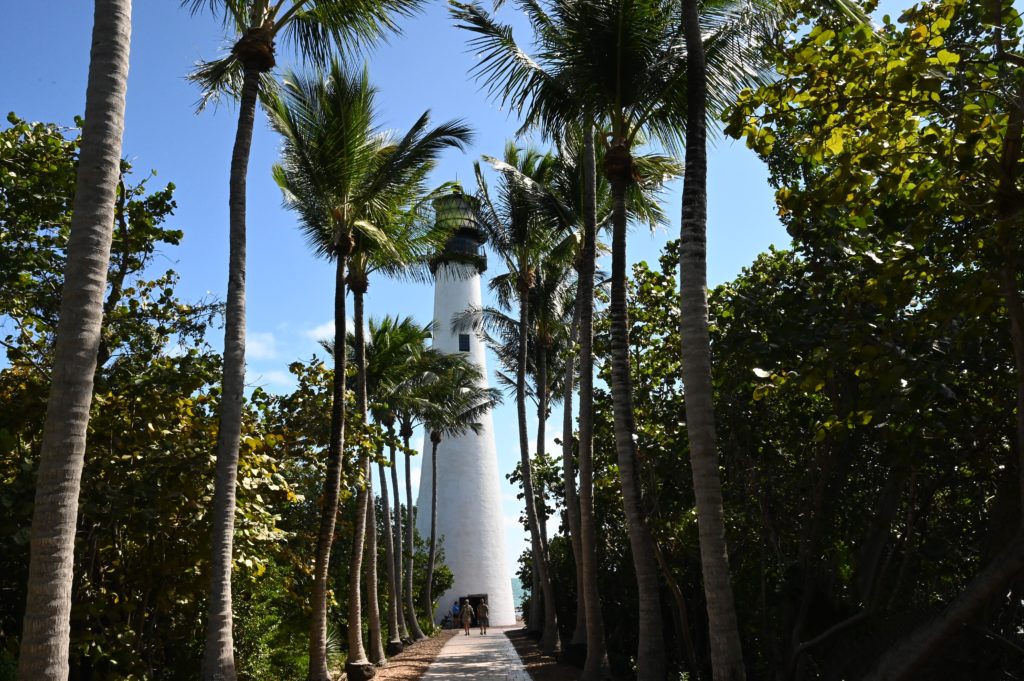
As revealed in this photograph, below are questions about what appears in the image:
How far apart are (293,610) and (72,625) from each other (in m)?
11.4

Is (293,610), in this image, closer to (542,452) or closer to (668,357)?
(542,452)

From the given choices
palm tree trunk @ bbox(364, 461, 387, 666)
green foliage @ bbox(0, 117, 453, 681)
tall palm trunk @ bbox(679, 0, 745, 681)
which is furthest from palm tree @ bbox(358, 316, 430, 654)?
tall palm trunk @ bbox(679, 0, 745, 681)

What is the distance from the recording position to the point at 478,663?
18.3m

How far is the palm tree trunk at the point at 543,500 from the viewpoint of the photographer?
66.6 ft

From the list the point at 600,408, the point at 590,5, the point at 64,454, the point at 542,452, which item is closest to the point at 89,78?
the point at 64,454

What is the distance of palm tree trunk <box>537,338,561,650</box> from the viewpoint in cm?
2030

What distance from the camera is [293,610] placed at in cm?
1953

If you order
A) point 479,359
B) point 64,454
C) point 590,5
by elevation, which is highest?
point 479,359

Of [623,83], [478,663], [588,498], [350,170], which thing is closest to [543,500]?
[478,663]

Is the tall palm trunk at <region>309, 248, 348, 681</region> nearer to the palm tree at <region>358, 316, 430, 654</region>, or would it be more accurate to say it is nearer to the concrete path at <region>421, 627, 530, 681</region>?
the concrete path at <region>421, 627, 530, 681</region>

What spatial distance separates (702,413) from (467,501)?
34.3 m

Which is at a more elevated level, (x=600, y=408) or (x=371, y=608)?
(x=600, y=408)

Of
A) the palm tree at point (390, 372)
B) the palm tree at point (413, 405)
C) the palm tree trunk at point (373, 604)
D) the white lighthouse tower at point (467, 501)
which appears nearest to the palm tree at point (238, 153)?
the palm tree trunk at point (373, 604)

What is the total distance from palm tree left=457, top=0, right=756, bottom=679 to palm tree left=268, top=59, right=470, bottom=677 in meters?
2.31
